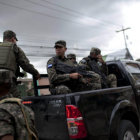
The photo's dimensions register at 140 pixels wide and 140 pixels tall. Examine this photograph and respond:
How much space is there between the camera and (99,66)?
4.52 metres

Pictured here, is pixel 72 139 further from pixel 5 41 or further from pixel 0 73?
pixel 5 41

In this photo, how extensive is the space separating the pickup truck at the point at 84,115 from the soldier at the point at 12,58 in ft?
1.94

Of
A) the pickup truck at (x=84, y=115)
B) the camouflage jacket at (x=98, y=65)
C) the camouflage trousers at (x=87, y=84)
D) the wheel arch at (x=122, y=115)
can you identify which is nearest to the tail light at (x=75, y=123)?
the pickup truck at (x=84, y=115)

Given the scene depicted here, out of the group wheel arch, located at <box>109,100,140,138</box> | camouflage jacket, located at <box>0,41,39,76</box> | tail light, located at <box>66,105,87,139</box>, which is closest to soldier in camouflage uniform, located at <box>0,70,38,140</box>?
tail light, located at <box>66,105,87,139</box>

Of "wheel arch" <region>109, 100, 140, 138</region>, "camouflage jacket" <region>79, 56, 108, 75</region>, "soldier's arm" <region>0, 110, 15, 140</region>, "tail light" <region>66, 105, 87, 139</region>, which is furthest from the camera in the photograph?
"camouflage jacket" <region>79, 56, 108, 75</region>

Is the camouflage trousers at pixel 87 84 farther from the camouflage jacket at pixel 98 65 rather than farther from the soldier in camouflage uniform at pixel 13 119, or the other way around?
the soldier in camouflage uniform at pixel 13 119

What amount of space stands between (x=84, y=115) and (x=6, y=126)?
139cm

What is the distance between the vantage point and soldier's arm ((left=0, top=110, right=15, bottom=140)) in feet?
3.69

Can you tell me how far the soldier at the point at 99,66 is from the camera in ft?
13.9

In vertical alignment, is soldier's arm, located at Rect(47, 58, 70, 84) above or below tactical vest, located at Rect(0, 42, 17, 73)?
below

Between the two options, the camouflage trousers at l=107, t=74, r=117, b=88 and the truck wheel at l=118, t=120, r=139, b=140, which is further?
the camouflage trousers at l=107, t=74, r=117, b=88

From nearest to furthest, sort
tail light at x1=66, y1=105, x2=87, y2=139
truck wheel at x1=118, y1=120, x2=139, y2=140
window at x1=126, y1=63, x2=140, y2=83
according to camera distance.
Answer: tail light at x1=66, y1=105, x2=87, y2=139, truck wheel at x1=118, y1=120, x2=139, y2=140, window at x1=126, y1=63, x2=140, y2=83

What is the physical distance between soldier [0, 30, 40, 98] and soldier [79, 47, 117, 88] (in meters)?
1.32

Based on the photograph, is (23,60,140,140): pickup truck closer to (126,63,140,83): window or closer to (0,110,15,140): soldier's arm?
(126,63,140,83): window
